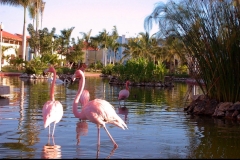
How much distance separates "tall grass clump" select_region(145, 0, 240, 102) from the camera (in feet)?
42.0

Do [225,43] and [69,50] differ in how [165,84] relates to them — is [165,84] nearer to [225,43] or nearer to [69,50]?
[225,43]

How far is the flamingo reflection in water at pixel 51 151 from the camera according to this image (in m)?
7.30

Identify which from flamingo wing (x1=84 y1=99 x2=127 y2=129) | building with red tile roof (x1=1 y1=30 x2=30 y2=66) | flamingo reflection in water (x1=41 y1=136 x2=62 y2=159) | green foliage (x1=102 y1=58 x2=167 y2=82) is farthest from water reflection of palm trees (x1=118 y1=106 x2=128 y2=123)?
building with red tile roof (x1=1 y1=30 x2=30 y2=66)

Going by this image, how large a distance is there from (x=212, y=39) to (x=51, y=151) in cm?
763

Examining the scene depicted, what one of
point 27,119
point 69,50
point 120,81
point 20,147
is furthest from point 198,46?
point 69,50

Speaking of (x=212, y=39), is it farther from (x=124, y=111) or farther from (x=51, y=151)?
(x=51, y=151)

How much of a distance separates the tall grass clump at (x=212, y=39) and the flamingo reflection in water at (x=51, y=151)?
6.94m

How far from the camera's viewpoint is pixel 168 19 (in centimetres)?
1454

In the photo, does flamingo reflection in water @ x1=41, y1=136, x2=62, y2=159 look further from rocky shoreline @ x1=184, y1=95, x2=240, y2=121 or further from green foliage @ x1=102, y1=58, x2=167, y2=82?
green foliage @ x1=102, y1=58, x2=167, y2=82

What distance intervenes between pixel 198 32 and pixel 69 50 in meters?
62.8

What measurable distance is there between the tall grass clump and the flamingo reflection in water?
6941 millimetres

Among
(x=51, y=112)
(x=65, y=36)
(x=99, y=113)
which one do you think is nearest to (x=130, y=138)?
(x=99, y=113)

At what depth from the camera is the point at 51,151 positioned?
771 cm

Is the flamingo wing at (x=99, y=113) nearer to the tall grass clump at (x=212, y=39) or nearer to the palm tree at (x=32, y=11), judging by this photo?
the tall grass clump at (x=212, y=39)
